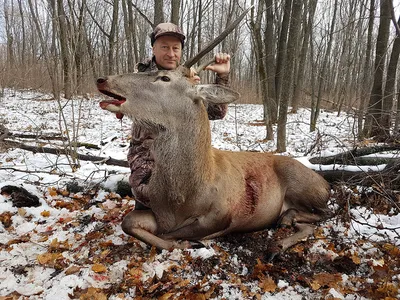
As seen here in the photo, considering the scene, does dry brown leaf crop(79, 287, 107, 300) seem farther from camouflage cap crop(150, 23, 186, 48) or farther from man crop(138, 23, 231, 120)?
camouflage cap crop(150, 23, 186, 48)

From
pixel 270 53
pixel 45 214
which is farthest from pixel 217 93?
pixel 270 53

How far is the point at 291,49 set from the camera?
8211 millimetres

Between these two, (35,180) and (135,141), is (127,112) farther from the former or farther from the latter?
(35,180)

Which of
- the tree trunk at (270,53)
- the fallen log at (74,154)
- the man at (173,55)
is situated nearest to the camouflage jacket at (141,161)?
the man at (173,55)

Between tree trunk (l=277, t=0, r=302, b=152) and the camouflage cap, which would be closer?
the camouflage cap

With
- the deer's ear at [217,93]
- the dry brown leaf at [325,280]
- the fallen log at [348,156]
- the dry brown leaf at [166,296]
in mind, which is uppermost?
the deer's ear at [217,93]

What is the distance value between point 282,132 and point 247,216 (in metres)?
5.35

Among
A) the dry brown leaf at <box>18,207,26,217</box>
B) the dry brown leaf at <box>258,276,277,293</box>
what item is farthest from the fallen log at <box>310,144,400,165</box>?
the dry brown leaf at <box>18,207,26,217</box>

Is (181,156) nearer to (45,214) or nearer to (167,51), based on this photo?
(167,51)

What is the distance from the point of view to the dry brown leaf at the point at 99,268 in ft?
8.89

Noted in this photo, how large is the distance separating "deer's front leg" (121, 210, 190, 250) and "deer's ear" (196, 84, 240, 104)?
4.27 feet

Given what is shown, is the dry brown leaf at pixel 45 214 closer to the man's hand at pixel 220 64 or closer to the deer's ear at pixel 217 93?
the deer's ear at pixel 217 93

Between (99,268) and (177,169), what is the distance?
110cm

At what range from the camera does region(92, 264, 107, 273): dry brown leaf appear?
2.71 m
